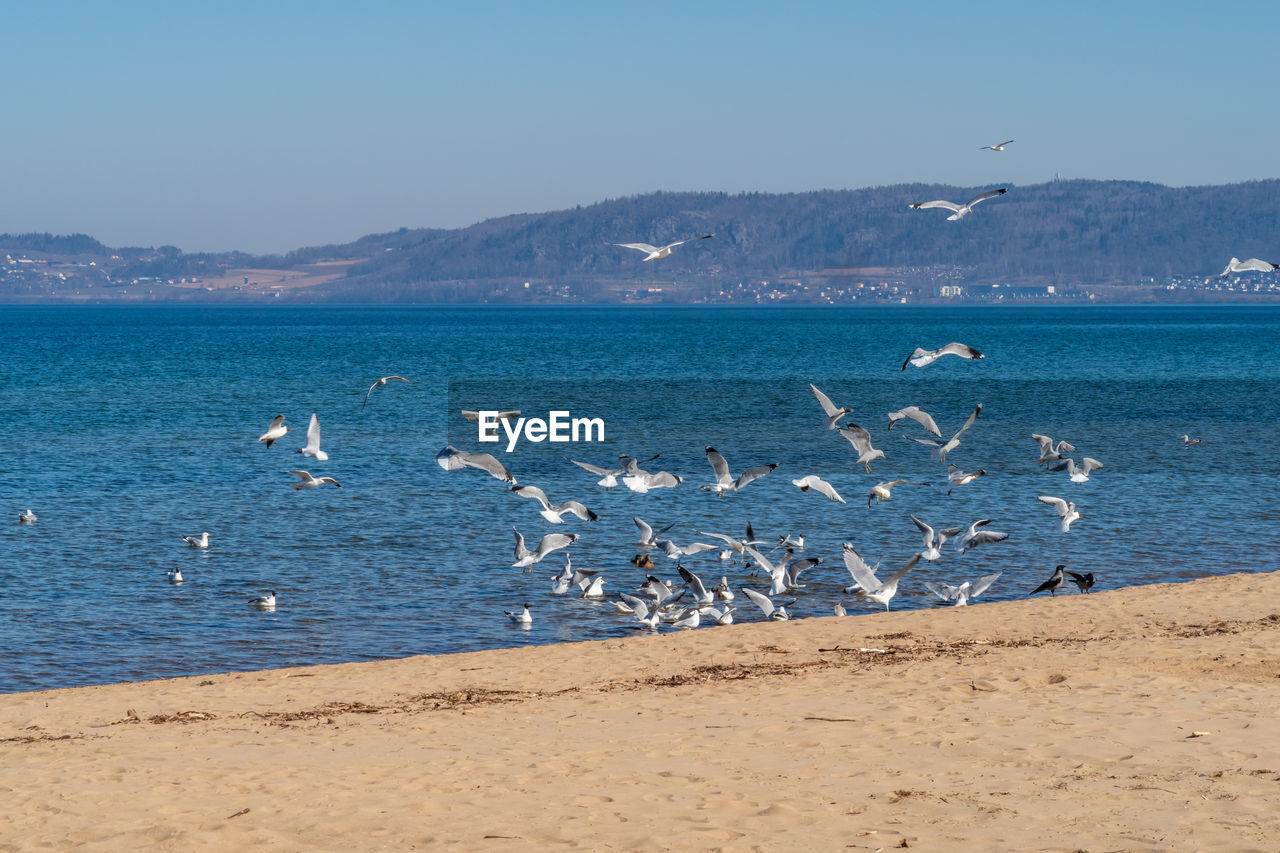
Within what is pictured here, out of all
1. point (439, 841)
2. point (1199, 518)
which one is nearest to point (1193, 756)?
point (439, 841)

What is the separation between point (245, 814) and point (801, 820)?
Answer: 3453 mm

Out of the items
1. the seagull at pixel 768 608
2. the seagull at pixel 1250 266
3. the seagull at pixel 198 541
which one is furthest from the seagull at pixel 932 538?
the seagull at pixel 198 541

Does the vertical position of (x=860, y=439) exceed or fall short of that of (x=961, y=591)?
it exceeds it

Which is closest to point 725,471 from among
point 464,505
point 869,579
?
point 869,579

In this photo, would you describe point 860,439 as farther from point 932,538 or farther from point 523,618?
point 523,618

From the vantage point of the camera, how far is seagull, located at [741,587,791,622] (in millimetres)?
15695

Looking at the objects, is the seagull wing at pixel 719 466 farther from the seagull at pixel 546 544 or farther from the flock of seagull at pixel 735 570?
the seagull at pixel 546 544

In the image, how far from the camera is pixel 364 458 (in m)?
38.1

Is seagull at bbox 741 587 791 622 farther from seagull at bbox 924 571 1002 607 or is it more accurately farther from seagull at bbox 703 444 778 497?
seagull at bbox 924 571 1002 607

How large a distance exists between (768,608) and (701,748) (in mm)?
6279

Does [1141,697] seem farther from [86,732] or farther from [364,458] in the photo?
[364,458]

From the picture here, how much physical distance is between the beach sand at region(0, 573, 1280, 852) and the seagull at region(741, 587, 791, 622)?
103 cm

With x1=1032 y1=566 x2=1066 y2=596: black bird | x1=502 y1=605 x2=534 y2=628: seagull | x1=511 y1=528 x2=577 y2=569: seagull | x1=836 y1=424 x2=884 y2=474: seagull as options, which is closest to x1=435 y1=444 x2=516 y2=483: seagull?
x1=511 y1=528 x2=577 y2=569: seagull

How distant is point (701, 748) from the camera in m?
9.71
